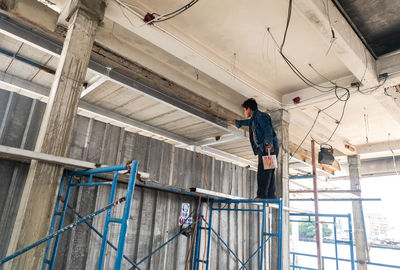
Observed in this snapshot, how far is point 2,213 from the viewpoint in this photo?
297cm

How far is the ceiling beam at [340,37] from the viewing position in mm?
3211

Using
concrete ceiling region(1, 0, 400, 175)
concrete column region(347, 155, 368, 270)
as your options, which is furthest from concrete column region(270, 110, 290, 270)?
concrete column region(347, 155, 368, 270)

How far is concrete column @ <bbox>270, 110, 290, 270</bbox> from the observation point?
5.14m

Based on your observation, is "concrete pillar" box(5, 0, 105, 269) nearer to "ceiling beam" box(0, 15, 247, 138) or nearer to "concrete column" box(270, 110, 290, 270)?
"ceiling beam" box(0, 15, 247, 138)

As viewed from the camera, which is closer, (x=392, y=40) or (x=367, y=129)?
(x=392, y=40)

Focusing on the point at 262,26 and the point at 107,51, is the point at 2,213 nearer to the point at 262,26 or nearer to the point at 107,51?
the point at 107,51

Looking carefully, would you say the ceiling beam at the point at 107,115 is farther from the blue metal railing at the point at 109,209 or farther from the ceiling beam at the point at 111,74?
the blue metal railing at the point at 109,209

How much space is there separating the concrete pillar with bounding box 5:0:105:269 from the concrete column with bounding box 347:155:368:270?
8854mm

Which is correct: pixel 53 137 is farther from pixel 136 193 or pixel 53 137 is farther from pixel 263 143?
pixel 263 143

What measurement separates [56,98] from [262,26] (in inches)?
119

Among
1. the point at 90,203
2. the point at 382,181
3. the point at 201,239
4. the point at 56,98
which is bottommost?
the point at 201,239

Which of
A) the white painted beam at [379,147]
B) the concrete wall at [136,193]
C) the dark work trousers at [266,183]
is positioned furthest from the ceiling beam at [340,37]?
the white painted beam at [379,147]

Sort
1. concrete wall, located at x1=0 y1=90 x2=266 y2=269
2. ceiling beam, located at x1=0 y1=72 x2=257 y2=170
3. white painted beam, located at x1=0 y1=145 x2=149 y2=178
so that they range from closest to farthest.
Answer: white painted beam, located at x1=0 y1=145 x2=149 y2=178 < concrete wall, located at x1=0 y1=90 x2=266 y2=269 < ceiling beam, located at x1=0 y1=72 x2=257 y2=170

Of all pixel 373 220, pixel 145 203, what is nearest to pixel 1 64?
pixel 145 203
